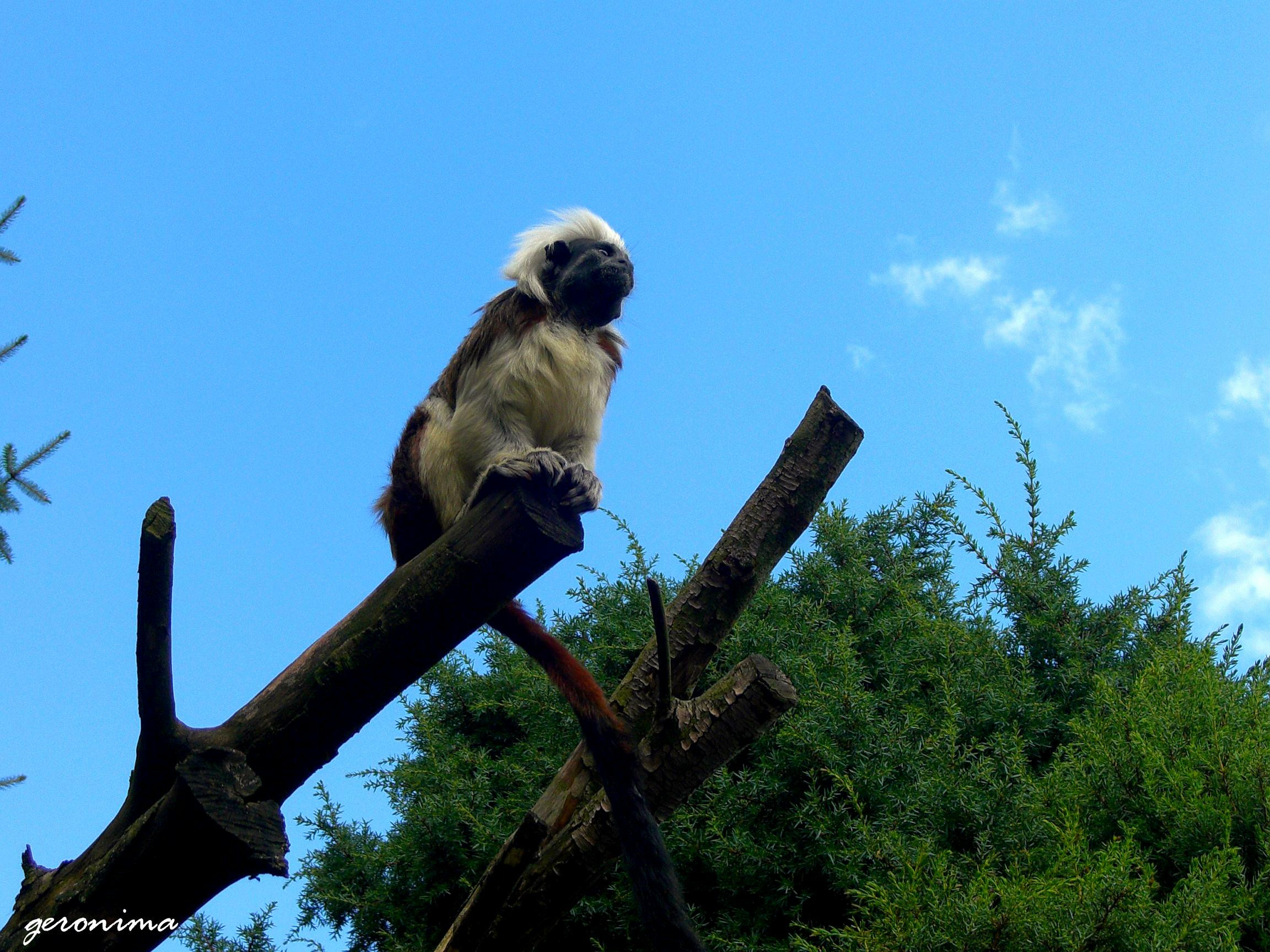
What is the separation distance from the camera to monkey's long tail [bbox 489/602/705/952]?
3020 millimetres

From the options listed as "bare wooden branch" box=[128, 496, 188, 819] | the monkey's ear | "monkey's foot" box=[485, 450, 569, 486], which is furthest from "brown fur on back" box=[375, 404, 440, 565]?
"bare wooden branch" box=[128, 496, 188, 819]

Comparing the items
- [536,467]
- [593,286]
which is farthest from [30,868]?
[593,286]

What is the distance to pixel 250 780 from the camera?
284 centimetres

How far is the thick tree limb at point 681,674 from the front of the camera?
3.44 meters

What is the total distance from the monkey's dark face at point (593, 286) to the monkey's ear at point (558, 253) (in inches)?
3.3

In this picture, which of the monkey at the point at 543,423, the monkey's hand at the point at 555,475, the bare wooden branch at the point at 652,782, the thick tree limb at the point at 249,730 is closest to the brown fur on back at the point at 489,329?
the monkey at the point at 543,423

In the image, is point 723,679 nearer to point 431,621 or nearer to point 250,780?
point 431,621

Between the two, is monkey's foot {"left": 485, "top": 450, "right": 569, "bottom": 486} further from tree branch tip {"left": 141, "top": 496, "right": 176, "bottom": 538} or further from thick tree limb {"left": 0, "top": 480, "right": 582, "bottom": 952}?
tree branch tip {"left": 141, "top": 496, "right": 176, "bottom": 538}

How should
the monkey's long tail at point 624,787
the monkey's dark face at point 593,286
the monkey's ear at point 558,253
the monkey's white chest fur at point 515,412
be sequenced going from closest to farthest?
the monkey's long tail at point 624,787 → the monkey's white chest fur at point 515,412 → the monkey's dark face at point 593,286 → the monkey's ear at point 558,253

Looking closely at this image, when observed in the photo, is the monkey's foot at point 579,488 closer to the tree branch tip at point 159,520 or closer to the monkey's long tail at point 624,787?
the monkey's long tail at point 624,787

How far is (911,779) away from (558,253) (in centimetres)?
294

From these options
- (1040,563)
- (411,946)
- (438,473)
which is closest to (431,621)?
(438,473)

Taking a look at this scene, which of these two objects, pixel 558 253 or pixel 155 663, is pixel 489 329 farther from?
pixel 155 663

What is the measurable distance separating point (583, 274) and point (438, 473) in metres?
1.17
